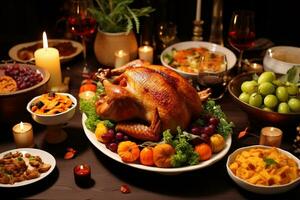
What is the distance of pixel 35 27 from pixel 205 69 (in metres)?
1.70

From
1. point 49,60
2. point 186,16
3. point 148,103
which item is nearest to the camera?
point 148,103

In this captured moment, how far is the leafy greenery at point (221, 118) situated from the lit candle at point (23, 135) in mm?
609

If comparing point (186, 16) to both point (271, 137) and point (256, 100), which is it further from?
point (271, 137)

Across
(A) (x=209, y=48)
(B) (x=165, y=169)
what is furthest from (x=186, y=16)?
(B) (x=165, y=169)

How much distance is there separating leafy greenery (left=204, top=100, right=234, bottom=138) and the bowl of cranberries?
0.60m

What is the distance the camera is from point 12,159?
120cm

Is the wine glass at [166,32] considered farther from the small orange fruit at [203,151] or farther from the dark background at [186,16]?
the small orange fruit at [203,151]

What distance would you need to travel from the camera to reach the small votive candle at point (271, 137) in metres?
1.29

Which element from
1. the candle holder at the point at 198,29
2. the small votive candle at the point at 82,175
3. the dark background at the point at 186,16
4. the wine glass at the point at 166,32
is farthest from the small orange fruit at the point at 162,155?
the dark background at the point at 186,16

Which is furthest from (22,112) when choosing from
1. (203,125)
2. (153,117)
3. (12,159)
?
(203,125)

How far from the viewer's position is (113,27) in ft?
6.16

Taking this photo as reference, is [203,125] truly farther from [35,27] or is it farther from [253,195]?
[35,27]

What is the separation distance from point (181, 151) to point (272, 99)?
0.42 metres

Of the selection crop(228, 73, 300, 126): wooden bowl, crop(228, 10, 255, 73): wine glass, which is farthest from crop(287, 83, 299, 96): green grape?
Answer: crop(228, 10, 255, 73): wine glass
